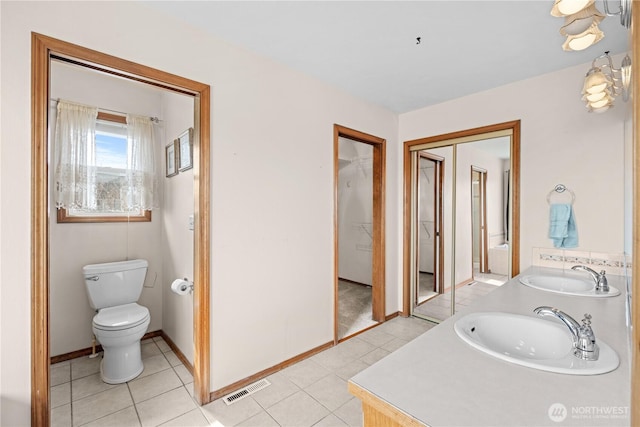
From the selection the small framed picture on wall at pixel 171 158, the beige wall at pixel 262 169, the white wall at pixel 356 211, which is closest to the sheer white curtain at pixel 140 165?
the small framed picture on wall at pixel 171 158

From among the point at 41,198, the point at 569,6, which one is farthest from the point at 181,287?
the point at 569,6

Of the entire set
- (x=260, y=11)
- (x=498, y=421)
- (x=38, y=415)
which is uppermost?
(x=260, y=11)

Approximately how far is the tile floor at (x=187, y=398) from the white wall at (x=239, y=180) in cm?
20

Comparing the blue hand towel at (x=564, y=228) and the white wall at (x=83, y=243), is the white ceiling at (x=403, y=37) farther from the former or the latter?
the white wall at (x=83, y=243)

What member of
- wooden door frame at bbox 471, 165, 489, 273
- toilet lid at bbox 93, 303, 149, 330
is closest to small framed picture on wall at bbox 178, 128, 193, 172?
toilet lid at bbox 93, 303, 149, 330

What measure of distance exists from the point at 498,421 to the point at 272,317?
5.88ft

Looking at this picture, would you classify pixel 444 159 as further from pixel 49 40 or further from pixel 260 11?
pixel 49 40

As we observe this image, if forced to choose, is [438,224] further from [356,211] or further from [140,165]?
[140,165]

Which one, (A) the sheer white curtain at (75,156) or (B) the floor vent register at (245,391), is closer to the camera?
(B) the floor vent register at (245,391)

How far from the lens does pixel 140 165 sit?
266 centimetres

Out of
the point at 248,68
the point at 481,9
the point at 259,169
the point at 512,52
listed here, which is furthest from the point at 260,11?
the point at 512,52

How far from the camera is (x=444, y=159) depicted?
3.16m

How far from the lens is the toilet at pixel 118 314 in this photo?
6.89ft

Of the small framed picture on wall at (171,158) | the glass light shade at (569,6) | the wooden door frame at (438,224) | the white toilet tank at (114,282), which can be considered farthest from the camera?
the wooden door frame at (438,224)
